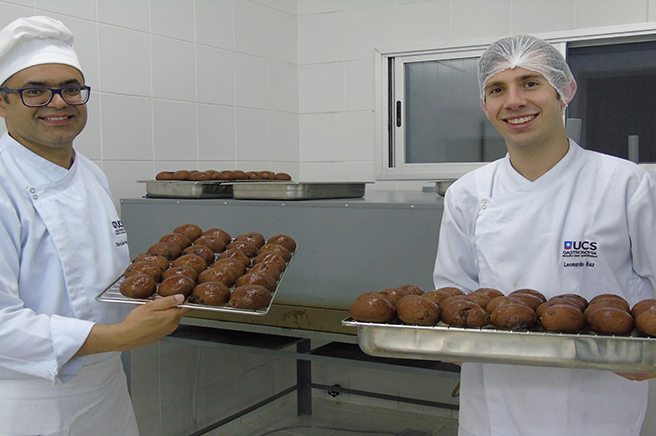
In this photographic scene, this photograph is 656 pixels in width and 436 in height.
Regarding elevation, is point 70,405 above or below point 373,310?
below

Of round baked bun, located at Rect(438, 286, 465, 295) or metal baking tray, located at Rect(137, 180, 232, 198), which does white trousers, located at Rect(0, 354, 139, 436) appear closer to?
round baked bun, located at Rect(438, 286, 465, 295)

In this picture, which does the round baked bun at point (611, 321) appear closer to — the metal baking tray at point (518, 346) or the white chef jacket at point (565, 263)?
the metal baking tray at point (518, 346)

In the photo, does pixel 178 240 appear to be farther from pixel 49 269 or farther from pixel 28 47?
pixel 28 47

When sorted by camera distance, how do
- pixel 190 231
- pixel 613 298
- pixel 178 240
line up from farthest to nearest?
pixel 190 231, pixel 178 240, pixel 613 298

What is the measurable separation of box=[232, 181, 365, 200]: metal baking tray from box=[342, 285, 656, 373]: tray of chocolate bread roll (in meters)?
1.04

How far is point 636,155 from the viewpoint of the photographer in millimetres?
3285

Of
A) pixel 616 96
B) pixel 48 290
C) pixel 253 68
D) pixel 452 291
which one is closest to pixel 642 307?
pixel 452 291

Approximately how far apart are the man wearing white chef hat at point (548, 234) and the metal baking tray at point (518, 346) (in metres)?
0.21

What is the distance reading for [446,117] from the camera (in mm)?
3920

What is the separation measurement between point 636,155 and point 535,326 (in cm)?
243

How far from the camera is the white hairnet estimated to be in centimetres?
147

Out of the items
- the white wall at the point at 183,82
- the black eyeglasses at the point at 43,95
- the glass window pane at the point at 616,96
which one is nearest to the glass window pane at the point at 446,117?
the glass window pane at the point at 616,96

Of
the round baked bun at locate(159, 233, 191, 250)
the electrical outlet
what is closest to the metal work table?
the round baked bun at locate(159, 233, 191, 250)

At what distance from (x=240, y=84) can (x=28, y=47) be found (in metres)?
2.29
